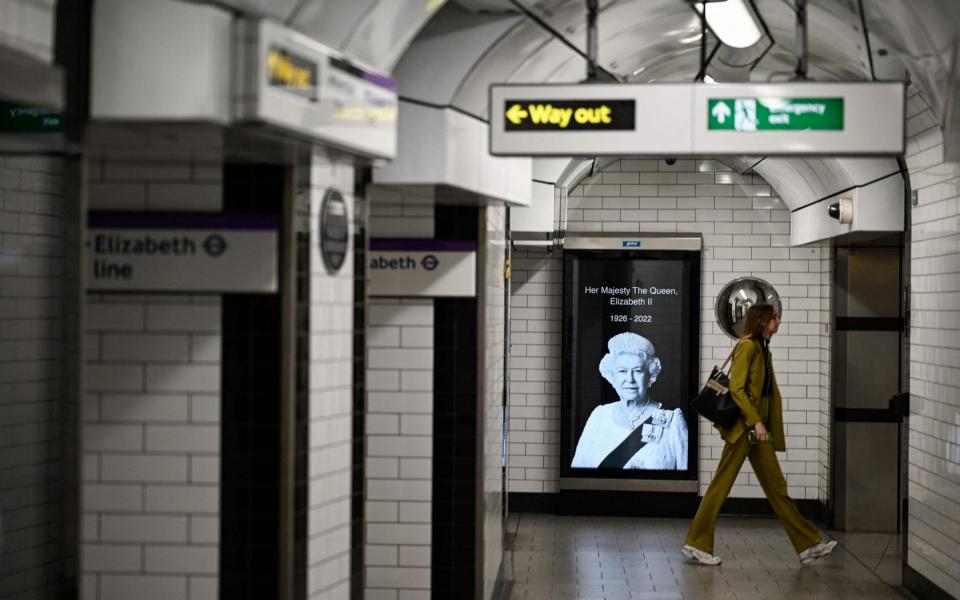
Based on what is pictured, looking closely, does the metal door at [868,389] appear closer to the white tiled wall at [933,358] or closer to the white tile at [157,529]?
the white tiled wall at [933,358]

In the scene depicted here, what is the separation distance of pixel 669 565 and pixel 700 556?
233mm

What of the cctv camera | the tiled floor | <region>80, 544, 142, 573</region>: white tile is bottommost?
the tiled floor

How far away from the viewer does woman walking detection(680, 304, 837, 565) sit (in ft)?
29.9

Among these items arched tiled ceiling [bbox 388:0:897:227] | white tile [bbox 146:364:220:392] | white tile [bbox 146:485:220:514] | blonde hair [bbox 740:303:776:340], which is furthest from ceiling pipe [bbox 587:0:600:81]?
blonde hair [bbox 740:303:776:340]

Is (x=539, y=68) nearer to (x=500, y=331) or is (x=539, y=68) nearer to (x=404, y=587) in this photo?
(x=500, y=331)

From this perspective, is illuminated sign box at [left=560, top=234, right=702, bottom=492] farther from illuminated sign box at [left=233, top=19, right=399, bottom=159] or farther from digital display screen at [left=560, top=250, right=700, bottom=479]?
illuminated sign box at [left=233, top=19, right=399, bottom=159]

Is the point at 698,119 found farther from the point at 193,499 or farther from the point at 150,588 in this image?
the point at 150,588

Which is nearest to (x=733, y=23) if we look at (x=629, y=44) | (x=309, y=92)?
(x=629, y=44)

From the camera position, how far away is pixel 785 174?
11.2 meters

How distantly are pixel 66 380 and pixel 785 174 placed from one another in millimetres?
8042

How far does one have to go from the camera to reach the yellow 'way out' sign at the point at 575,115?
518 cm

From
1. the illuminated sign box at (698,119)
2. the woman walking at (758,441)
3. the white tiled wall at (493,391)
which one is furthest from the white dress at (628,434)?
the illuminated sign box at (698,119)

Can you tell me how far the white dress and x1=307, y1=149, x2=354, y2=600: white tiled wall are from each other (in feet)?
22.7

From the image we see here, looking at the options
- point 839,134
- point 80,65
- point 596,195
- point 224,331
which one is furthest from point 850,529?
point 80,65
